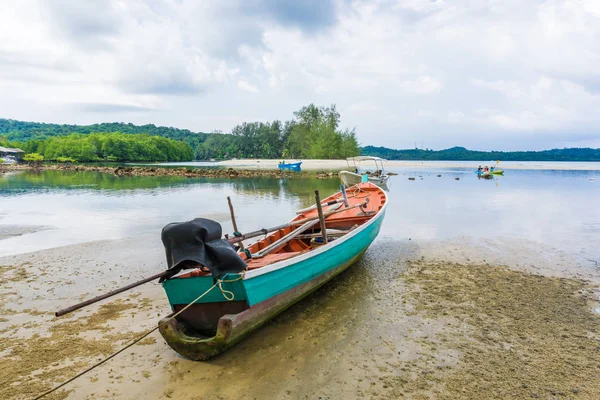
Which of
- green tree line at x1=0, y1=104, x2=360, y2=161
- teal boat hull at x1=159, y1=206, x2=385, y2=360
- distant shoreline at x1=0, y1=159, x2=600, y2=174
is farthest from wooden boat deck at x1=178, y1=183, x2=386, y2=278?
green tree line at x1=0, y1=104, x2=360, y2=161

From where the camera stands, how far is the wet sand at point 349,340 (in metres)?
4.36

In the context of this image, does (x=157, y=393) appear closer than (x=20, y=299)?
Yes

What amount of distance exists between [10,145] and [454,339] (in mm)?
114318

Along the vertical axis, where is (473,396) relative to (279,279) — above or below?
below

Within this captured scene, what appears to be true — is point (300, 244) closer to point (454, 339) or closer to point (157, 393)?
point (454, 339)

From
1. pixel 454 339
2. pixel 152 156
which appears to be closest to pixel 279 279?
pixel 454 339

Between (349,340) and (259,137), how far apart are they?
123m

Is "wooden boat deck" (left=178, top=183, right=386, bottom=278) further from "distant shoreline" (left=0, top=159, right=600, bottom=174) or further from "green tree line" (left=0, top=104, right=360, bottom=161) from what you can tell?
"green tree line" (left=0, top=104, right=360, bottom=161)

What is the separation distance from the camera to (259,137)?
126 metres

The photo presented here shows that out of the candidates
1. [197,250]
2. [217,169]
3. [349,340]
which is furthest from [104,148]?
[349,340]

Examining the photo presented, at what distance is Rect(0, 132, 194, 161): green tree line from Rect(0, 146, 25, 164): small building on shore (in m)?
7.39

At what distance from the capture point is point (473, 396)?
419cm

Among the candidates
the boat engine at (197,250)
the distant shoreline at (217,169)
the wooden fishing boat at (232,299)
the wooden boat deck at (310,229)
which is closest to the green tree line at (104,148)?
the distant shoreline at (217,169)

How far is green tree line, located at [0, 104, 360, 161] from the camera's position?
88062 mm
